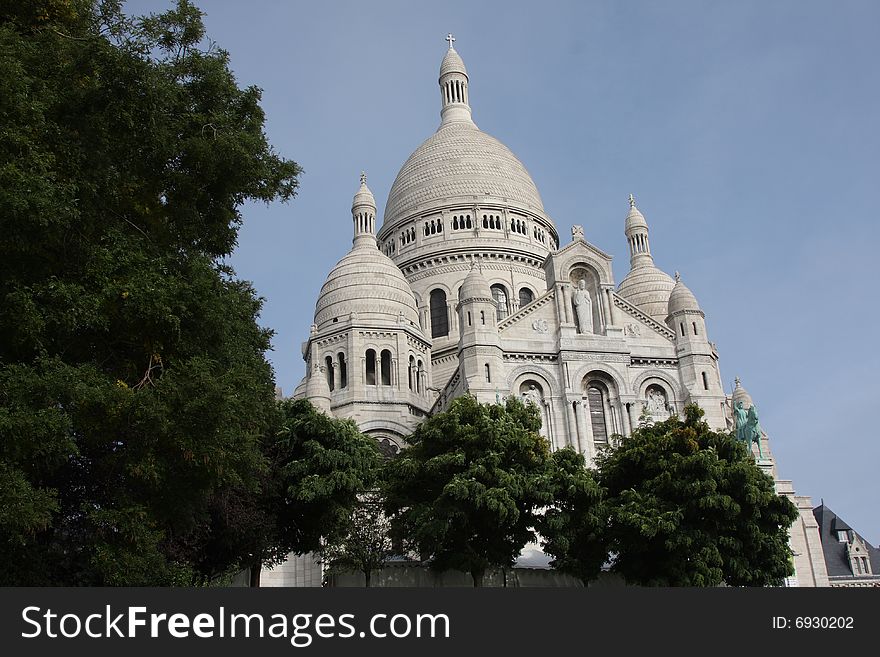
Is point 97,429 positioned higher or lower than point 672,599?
higher

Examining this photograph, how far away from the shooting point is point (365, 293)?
176ft

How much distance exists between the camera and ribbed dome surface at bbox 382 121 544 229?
219 feet

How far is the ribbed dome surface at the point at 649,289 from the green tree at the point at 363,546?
30.5 m

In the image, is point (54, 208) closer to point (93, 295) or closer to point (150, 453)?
point (93, 295)

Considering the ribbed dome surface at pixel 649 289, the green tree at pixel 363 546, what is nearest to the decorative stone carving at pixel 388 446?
the green tree at pixel 363 546

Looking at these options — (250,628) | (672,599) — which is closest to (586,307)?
(672,599)

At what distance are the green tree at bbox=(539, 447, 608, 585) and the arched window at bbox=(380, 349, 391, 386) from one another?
71.4 feet

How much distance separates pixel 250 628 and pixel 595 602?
17.3 feet

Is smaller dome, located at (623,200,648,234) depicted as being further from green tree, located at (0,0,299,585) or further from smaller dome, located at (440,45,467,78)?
green tree, located at (0,0,299,585)

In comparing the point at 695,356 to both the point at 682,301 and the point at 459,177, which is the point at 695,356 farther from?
the point at 459,177

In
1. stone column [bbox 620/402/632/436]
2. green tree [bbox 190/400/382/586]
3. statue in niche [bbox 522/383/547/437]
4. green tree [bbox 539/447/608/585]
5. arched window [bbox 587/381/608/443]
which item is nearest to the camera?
green tree [bbox 190/400/382/586]

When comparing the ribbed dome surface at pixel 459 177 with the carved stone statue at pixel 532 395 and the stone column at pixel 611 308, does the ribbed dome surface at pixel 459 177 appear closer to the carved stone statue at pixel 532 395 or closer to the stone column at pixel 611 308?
the stone column at pixel 611 308

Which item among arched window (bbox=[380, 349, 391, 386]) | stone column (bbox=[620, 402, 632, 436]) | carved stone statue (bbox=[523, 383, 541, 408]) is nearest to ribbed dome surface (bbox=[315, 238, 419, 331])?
arched window (bbox=[380, 349, 391, 386])

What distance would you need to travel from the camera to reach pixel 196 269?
18.8 metres
